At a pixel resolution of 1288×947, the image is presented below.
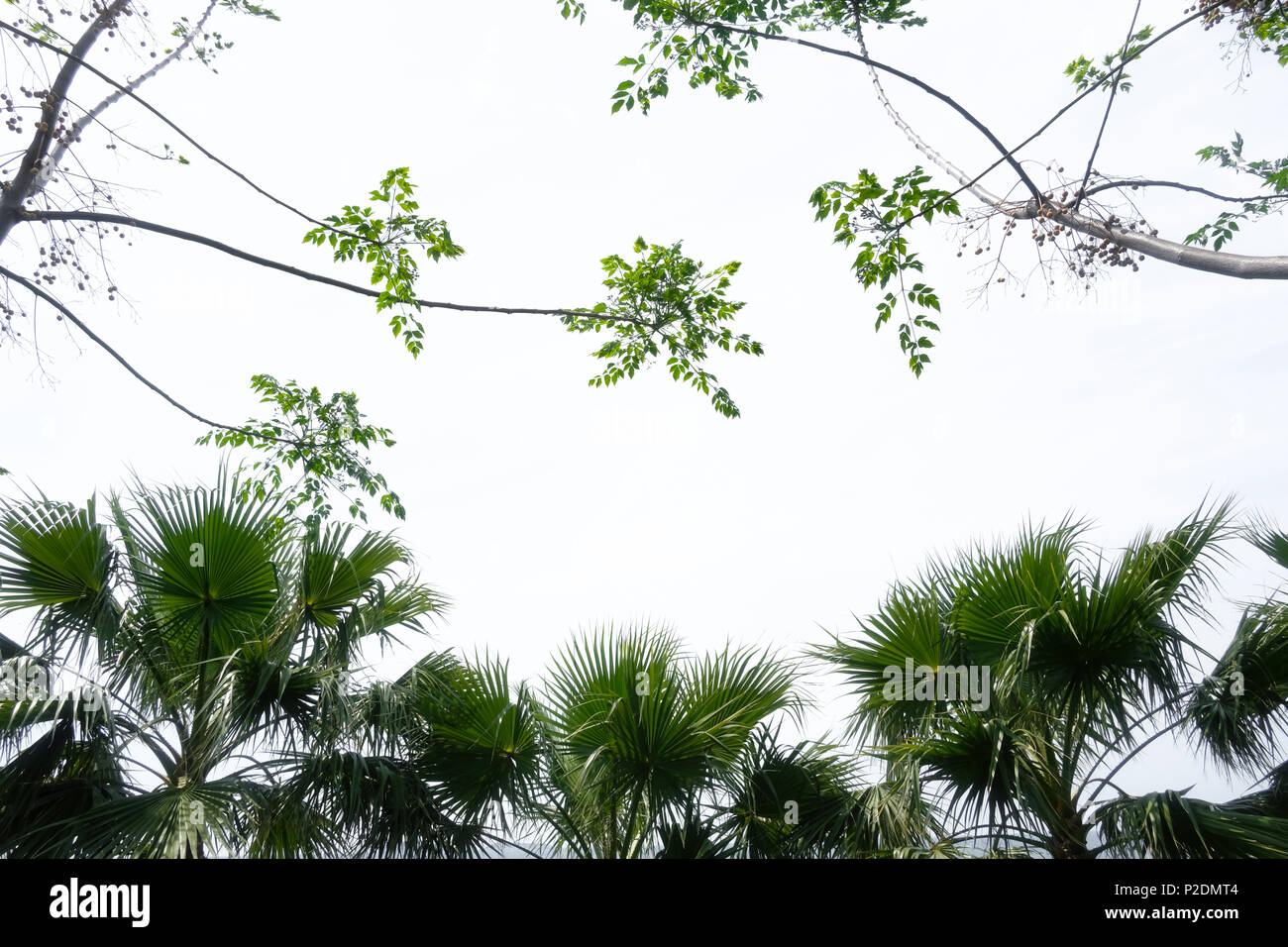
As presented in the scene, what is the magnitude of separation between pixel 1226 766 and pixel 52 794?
6131 millimetres

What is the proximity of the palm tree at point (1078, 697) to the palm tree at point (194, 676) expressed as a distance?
2695 millimetres

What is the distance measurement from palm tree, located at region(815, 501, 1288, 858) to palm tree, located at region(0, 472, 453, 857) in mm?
2695

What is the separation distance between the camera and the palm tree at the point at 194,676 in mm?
4305

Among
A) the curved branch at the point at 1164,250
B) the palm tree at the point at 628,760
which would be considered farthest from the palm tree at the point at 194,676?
the curved branch at the point at 1164,250

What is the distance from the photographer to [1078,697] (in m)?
4.54

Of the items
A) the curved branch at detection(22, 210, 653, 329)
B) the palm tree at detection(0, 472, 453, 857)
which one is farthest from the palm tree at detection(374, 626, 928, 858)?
the curved branch at detection(22, 210, 653, 329)

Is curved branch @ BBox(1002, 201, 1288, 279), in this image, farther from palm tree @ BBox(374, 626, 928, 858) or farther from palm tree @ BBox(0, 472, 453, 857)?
palm tree @ BBox(0, 472, 453, 857)

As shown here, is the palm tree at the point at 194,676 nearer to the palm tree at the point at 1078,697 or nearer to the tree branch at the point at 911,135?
the palm tree at the point at 1078,697

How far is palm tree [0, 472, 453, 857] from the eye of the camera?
14.1ft

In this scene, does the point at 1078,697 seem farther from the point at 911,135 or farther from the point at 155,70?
the point at 155,70

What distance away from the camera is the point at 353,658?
4961 mm

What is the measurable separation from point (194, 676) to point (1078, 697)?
4.66m
